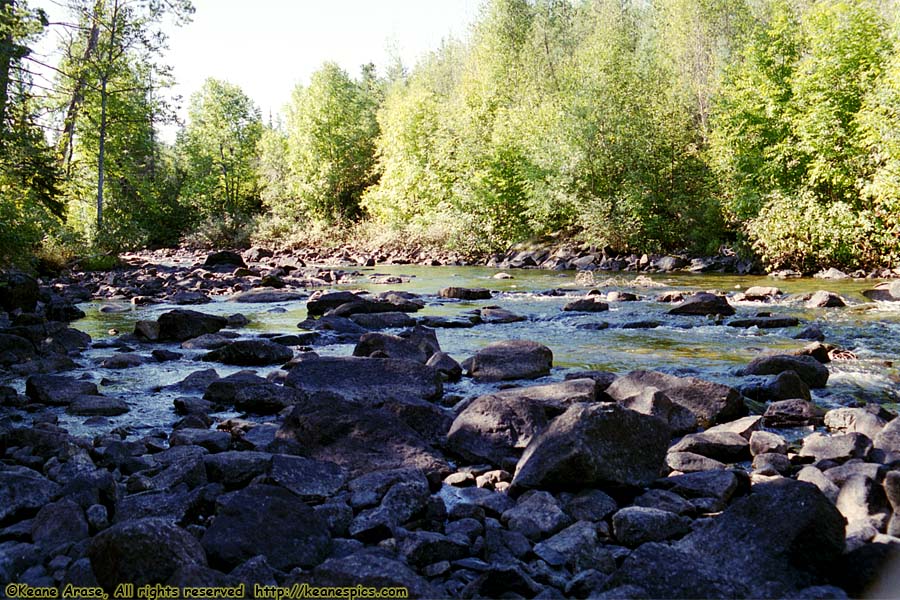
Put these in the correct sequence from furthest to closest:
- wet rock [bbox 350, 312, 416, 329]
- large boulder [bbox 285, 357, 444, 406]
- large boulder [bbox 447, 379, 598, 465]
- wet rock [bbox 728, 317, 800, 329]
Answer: wet rock [bbox 350, 312, 416, 329] < wet rock [bbox 728, 317, 800, 329] < large boulder [bbox 285, 357, 444, 406] < large boulder [bbox 447, 379, 598, 465]

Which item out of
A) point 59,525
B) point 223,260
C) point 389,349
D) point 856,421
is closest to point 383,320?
point 389,349

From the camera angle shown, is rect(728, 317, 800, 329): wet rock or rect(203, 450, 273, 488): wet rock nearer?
rect(203, 450, 273, 488): wet rock

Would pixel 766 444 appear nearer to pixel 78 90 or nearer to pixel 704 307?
pixel 704 307

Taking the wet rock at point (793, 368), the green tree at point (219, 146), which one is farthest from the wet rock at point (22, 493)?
the green tree at point (219, 146)

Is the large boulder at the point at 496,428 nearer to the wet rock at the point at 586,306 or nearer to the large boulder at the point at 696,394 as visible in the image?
the large boulder at the point at 696,394

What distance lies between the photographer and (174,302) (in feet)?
58.7

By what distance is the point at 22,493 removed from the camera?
4.21 meters

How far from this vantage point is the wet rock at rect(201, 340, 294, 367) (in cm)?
971

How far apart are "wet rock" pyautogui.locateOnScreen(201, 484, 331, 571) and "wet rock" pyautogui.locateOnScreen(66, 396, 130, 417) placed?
3.58 meters

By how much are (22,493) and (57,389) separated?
3.54 meters

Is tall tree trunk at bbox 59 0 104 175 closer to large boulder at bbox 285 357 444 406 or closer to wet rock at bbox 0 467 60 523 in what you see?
large boulder at bbox 285 357 444 406

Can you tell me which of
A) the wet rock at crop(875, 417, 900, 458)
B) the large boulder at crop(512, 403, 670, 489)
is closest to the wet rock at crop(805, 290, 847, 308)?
the wet rock at crop(875, 417, 900, 458)

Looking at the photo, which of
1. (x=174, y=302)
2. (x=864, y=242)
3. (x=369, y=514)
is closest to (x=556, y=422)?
(x=369, y=514)

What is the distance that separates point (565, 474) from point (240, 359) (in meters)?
6.42
